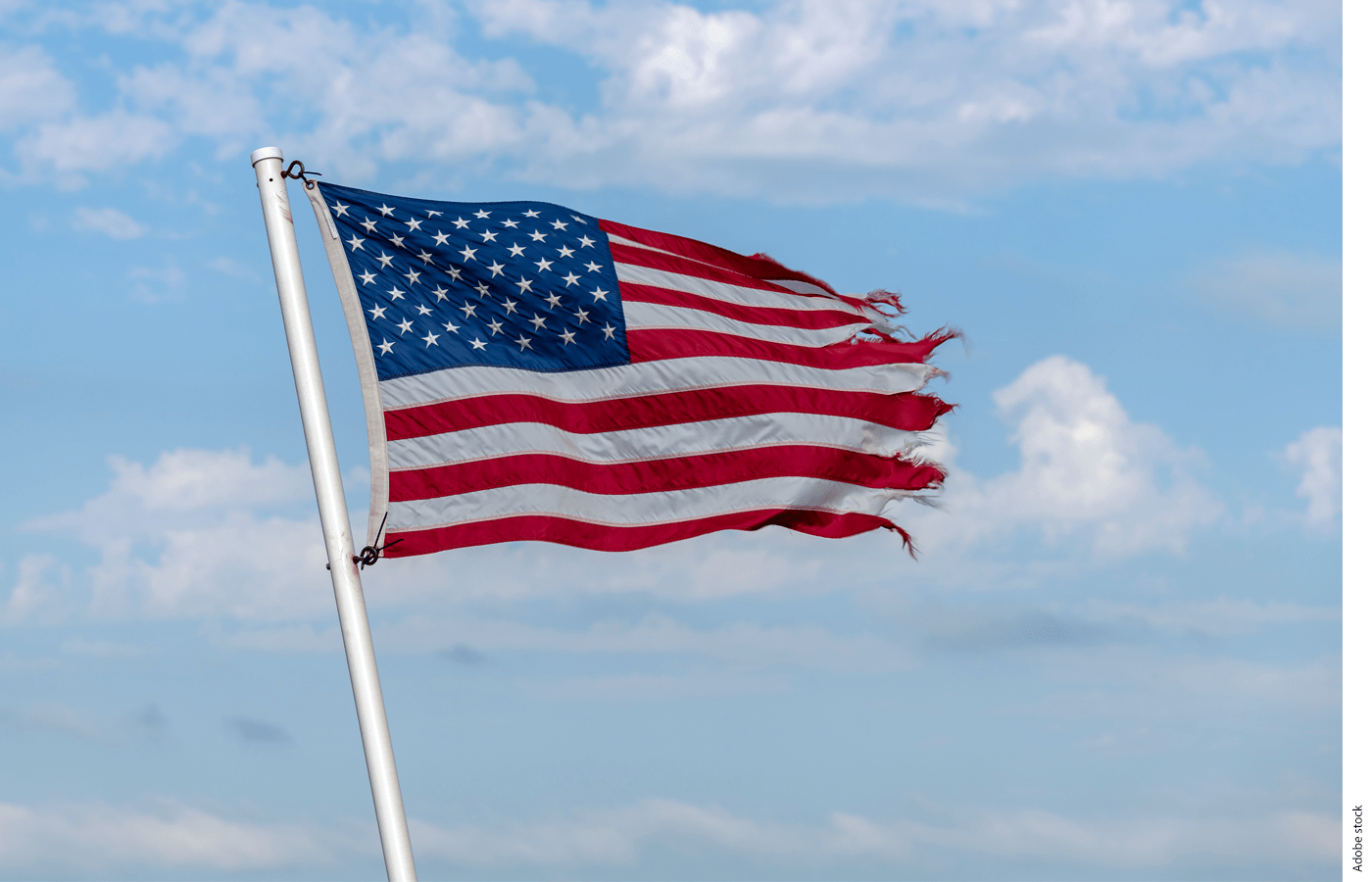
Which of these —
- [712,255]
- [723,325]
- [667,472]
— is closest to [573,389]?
[667,472]

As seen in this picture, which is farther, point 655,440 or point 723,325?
point 723,325

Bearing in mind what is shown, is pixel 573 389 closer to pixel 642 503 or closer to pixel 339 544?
pixel 642 503

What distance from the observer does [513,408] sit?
15141 millimetres

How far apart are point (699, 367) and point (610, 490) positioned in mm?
1942

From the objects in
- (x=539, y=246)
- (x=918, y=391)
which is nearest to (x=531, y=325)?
(x=539, y=246)

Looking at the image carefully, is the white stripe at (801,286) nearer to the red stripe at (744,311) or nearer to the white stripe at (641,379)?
the red stripe at (744,311)

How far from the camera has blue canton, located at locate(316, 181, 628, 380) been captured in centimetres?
1487

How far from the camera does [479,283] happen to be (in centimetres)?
1556

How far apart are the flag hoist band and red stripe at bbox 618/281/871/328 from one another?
0.02 meters

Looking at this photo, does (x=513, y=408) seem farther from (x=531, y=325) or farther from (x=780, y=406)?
(x=780, y=406)

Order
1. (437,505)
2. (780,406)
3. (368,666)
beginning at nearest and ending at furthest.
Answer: (368,666)
(437,505)
(780,406)

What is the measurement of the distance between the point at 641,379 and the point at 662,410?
419 millimetres

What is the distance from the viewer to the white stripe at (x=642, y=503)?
14.5 m

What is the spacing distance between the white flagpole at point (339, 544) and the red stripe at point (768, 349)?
390 centimetres
